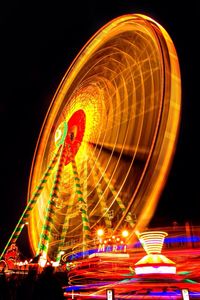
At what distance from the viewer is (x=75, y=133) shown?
14.1 meters

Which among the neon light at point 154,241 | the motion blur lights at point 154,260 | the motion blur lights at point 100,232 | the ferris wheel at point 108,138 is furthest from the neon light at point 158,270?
the motion blur lights at point 100,232

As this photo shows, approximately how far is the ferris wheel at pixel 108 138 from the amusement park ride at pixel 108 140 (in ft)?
0.10

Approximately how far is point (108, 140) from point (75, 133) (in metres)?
2.54

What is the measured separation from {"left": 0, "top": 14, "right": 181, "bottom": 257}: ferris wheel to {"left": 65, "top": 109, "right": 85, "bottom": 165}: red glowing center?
4cm

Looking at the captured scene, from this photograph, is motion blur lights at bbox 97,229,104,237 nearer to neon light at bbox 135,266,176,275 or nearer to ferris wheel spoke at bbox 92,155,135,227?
ferris wheel spoke at bbox 92,155,135,227

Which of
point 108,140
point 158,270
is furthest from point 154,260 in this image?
point 108,140

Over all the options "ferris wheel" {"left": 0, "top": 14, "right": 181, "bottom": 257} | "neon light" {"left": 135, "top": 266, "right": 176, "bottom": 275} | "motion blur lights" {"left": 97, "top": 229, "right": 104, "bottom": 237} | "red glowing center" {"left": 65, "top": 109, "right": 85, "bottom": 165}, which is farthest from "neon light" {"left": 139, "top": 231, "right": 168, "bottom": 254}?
"red glowing center" {"left": 65, "top": 109, "right": 85, "bottom": 165}

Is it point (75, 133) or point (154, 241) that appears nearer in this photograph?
point (154, 241)

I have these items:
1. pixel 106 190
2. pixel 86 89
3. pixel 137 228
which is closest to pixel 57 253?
pixel 106 190

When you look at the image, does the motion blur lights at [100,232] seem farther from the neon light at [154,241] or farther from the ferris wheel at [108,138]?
the neon light at [154,241]

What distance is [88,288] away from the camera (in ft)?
22.6

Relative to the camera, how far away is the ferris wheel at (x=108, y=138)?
8.30 m

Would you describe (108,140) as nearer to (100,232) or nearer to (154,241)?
(100,232)

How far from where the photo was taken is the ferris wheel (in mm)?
8305
